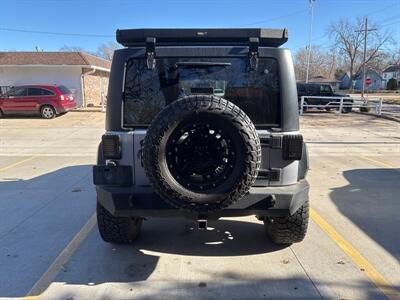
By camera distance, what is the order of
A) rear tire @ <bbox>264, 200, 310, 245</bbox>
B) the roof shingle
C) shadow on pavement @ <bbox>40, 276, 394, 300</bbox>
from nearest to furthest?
1. shadow on pavement @ <bbox>40, 276, 394, 300</bbox>
2. rear tire @ <bbox>264, 200, 310, 245</bbox>
3. the roof shingle

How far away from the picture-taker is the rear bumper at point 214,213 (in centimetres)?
348

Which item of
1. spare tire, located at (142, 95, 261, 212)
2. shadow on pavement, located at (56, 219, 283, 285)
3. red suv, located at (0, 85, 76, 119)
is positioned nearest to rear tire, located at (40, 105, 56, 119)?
red suv, located at (0, 85, 76, 119)

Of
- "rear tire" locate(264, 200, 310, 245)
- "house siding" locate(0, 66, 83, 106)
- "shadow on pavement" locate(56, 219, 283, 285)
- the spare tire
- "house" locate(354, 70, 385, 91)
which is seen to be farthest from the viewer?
"house" locate(354, 70, 385, 91)

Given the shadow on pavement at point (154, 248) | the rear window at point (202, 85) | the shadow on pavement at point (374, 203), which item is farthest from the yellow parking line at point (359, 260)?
the rear window at point (202, 85)

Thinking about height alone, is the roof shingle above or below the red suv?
above

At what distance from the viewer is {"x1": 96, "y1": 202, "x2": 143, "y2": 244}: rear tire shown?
417 centimetres

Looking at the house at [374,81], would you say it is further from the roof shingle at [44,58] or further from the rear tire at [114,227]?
the rear tire at [114,227]

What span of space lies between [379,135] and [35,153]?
12417 mm

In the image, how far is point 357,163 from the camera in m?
9.46

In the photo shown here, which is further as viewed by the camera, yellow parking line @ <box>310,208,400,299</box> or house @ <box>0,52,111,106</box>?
house @ <box>0,52,111,106</box>

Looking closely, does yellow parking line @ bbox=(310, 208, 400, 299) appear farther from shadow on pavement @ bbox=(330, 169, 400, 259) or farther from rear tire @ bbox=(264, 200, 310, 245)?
rear tire @ bbox=(264, 200, 310, 245)

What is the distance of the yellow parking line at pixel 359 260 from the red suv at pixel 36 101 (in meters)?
18.1

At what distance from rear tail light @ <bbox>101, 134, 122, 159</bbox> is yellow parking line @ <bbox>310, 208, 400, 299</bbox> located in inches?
103

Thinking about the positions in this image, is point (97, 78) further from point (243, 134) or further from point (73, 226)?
point (243, 134)
